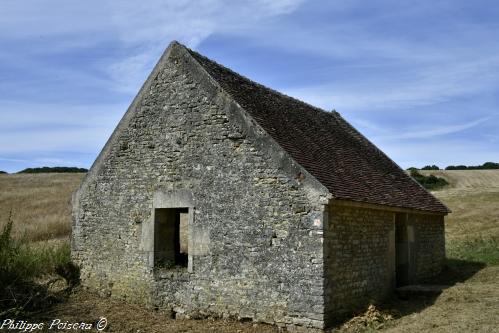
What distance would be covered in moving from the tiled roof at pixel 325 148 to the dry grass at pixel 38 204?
215 inches

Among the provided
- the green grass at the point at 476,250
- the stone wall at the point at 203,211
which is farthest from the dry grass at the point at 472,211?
the stone wall at the point at 203,211

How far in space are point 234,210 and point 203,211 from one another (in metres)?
0.78

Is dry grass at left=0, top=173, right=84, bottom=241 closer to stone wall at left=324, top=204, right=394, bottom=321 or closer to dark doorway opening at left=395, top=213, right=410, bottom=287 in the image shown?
stone wall at left=324, top=204, right=394, bottom=321

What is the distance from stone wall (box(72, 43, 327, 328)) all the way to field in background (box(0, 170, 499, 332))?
→ 1.83 feet

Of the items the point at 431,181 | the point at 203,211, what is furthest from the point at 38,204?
the point at 431,181

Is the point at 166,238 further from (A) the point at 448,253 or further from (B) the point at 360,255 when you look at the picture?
(A) the point at 448,253

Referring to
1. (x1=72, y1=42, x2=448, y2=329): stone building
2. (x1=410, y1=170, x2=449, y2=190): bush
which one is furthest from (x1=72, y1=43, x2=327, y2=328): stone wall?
(x1=410, y1=170, x2=449, y2=190): bush

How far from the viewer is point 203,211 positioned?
33.7 feet

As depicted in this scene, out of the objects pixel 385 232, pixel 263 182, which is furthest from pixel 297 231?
pixel 385 232

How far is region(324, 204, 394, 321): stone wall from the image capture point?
9055mm

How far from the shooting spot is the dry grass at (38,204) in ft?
71.0

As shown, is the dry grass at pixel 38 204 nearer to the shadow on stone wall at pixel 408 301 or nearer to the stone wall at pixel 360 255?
the stone wall at pixel 360 255

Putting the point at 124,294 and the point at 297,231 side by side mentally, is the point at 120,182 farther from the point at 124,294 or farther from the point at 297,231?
the point at 297,231

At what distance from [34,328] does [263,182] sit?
4.86 metres
